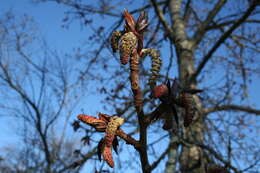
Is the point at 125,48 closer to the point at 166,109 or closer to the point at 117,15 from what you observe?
the point at 166,109

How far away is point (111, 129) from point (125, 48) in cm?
20

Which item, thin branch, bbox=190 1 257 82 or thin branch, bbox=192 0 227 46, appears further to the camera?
thin branch, bbox=192 0 227 46

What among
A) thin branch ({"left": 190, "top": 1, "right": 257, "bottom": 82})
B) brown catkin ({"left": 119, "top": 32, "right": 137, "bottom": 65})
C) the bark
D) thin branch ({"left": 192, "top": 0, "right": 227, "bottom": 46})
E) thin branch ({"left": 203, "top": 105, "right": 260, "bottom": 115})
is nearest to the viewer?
brown catkin ({"left": 119, "top": 32, "right": 137, "bottom": 65})

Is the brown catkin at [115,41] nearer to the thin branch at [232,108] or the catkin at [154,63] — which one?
the catkin at [154,63]

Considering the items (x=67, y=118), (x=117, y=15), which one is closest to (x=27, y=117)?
Answer: (x=67, y=118)

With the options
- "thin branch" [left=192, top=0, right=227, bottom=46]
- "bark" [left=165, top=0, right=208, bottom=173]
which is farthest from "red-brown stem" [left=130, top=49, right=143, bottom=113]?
"thin branch" [left=192, top=0, right=227, bottom=46]

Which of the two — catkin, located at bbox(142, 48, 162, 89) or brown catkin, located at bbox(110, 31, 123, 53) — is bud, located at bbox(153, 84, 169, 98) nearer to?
catkin, located at bbox(142, 48, 162, 89)

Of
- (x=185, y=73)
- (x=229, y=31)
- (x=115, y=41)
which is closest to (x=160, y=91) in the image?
(x=115, y=41)

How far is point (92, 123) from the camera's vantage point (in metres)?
0.66

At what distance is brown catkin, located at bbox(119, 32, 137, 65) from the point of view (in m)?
0.63

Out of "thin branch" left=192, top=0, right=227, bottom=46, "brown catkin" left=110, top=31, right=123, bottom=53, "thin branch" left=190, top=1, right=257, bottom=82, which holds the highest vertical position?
"thin branch" left=192, top=0, right=227, bottom=46

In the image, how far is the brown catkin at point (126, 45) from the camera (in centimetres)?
63

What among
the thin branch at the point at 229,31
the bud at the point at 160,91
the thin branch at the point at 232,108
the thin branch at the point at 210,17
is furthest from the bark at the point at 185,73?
the bud at the point at 160,91

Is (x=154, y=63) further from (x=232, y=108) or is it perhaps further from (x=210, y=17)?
(x=210, y=17)
